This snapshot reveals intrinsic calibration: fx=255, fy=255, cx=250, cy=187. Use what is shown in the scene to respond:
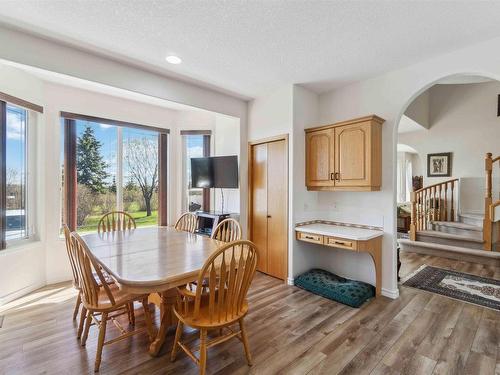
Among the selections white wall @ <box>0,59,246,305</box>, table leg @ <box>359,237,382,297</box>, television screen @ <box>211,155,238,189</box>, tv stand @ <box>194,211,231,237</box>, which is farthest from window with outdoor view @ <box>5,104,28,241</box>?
table leg @ <box>359,237,382,297</box>

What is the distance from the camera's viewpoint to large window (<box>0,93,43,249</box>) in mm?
2945

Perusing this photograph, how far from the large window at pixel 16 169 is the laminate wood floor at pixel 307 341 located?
88 centimetres

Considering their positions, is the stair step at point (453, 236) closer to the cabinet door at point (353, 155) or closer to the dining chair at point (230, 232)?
the cabinet door at point (353, 155)

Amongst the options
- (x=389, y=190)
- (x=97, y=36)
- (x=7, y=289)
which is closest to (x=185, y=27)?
(x=97, y=36)

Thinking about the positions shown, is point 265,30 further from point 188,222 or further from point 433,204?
point 433,204

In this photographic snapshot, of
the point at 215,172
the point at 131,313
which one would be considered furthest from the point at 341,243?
the point at 131,313

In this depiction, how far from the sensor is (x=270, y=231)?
152 inches

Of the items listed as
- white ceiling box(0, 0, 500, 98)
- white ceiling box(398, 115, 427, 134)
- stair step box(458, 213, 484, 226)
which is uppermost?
white ceiling box(398, 115, 427, 134)

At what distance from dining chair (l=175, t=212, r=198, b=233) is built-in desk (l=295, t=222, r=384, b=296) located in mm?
1381

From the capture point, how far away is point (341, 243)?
306cm

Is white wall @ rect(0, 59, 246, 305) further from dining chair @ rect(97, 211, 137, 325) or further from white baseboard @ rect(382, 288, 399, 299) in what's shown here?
white baseboard @ rect(382, 288, 399, 299)

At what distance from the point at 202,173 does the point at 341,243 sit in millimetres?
2456

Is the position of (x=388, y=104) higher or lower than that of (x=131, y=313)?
higher

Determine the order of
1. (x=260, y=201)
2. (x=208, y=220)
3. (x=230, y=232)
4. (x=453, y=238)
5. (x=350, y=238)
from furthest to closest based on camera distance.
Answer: (x=453, y=238) → (x=208, y=220) → (x=260, y=201) → (x=350, y=238) → (x=230, y=232)
